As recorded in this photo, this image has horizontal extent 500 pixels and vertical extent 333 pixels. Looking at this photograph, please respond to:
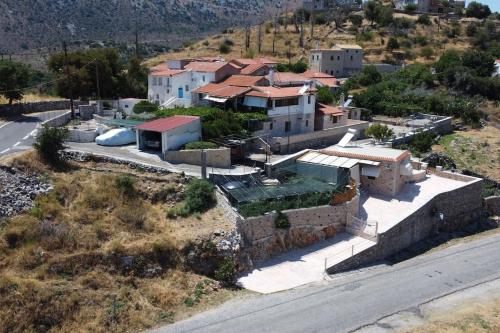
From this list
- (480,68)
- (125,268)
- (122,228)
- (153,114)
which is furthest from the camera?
(480,68)

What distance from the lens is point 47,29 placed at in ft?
352

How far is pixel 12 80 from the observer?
39594mm

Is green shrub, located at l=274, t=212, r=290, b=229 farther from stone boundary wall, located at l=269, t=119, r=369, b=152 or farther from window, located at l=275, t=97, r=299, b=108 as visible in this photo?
window, located at l=275, t=97, r=299, b=108

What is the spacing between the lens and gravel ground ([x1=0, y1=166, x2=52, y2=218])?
2295 centimetres

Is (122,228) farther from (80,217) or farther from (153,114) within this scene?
(153,114)

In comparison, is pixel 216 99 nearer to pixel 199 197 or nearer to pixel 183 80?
pixel 183 80

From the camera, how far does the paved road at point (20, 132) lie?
29469 millimetres

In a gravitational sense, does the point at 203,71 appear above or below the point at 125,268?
above

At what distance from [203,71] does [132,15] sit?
330 ft

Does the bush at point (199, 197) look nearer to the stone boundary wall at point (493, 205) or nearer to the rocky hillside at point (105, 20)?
the stone boundary wall at point (493, 205)

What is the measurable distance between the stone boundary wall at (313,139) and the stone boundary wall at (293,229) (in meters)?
9.20

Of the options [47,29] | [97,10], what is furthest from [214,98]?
[97,10]

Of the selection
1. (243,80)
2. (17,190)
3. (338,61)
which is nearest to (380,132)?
(243,80)

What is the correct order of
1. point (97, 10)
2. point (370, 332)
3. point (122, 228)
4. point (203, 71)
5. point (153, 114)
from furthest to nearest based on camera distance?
point (97, 10), point (203, 71), point (153, 114), point (122, 228), point (370, 332)
